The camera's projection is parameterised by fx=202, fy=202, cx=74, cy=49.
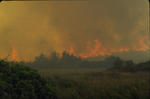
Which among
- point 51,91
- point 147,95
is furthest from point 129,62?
point 51,91

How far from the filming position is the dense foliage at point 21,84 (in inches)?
305

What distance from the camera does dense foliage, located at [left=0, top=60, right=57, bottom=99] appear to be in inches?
305

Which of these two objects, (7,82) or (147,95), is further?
(147,95)

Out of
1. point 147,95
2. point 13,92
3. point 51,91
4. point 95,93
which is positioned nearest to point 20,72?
point 13,92

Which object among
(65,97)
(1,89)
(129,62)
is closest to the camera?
(1,89)

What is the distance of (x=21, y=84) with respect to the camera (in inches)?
315

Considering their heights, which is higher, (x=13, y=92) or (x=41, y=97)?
(x=13, y=92)

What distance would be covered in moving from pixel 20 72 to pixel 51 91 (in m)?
1.52

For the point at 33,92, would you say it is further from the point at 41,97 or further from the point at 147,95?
the point at 147,95

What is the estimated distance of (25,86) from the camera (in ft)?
26.1

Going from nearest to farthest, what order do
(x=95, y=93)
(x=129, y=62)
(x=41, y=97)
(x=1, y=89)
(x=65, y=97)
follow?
(x=1, y=89) < (x=41, y=97) < (x=65, y=97) < (x=95, y=93) < (x=129, y=62)

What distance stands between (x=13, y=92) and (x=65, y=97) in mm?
2850

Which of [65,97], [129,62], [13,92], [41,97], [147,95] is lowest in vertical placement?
[129,62]

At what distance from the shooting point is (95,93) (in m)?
10.6
